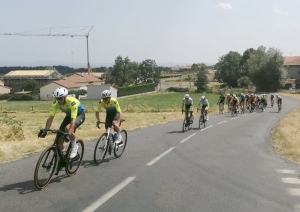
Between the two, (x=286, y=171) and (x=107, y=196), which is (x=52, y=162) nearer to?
(x=107, y=196)

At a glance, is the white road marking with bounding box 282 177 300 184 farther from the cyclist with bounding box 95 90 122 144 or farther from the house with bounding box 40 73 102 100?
the house with bounding box 40 73 102 100

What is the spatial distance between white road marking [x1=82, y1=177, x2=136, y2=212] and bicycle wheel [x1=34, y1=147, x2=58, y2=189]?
1.27 m

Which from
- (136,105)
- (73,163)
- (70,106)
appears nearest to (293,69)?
(136,105)

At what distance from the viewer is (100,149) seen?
9.52m

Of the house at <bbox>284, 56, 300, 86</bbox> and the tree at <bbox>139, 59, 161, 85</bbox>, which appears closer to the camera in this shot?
the house at <bbox>284, 56, 300, 86</bbox>

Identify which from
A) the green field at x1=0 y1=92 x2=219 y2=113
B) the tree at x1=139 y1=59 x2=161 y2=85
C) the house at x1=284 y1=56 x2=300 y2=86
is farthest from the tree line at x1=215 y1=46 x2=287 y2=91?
the tree at x1=139 y1=59 x2=161 y2=85

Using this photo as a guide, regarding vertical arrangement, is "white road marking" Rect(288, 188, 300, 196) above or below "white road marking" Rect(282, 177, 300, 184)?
above

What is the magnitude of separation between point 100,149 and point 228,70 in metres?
108

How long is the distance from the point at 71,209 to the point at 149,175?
2777 millimetres

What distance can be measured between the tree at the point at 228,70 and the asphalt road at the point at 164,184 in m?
103

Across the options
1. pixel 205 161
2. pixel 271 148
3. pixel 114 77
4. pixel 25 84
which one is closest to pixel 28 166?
pixel 205 161

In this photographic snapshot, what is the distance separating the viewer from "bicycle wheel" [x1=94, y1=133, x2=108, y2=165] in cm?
931

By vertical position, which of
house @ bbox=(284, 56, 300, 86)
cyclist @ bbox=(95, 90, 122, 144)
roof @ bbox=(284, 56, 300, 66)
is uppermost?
roof @ bbox=(284, 56, 300, 66)

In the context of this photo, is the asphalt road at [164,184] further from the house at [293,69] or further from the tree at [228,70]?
the house at [293,69]
